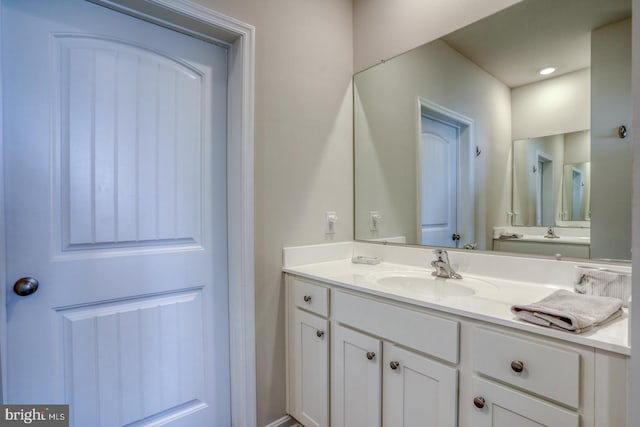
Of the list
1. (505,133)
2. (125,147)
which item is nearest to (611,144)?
(505,133)

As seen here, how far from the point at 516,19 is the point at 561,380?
52.9 inches

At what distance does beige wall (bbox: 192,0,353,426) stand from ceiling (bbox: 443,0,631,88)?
69 centimetres

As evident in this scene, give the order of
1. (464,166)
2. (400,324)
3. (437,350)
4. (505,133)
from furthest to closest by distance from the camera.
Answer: (464,166) → (505,133) → (400,324) → (437,350)

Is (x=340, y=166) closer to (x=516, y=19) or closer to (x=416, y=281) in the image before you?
(x=416, y=281)

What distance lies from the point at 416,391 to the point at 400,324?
216 millimetres

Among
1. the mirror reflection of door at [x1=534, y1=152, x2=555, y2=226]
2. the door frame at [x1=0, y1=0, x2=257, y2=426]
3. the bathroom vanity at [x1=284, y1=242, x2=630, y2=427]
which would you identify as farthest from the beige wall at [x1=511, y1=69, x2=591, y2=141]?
the door frame at [x1=0, y1=0, x2=257, y2=426]

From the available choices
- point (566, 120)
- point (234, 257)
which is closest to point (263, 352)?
point (234, 257)

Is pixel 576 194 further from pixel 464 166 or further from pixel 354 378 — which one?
pixel 354 378

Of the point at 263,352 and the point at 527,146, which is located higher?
the point at 527,146

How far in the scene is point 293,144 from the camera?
1.62 m

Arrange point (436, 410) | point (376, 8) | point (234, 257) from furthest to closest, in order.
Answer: point (376, 8) < point (234, 257) < point (436, 410)

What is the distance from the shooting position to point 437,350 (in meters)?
0.98

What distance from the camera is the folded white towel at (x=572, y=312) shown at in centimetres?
74
